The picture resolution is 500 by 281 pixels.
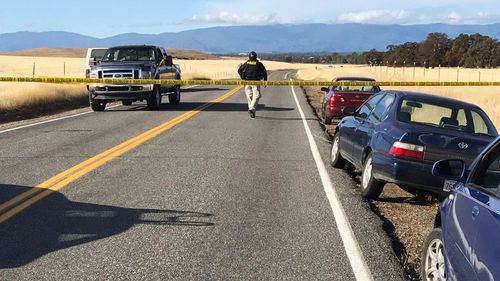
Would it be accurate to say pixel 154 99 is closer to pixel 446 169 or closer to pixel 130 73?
pixel 130 73

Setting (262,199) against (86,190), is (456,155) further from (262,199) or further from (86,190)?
(86,190)

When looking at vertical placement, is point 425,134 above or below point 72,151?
above

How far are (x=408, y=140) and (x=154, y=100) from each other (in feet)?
45.3

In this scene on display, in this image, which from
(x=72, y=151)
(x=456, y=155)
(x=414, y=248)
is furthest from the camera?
(x=72, y=151)

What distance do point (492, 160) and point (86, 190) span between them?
17.3 feet

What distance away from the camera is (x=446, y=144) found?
21.2 feet

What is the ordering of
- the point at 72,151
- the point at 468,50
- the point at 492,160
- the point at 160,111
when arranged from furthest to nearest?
the point at 468,50 < the point at 160,111 < the point at 72,151 < the point at 492,160

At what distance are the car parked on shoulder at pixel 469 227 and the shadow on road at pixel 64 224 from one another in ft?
8.60

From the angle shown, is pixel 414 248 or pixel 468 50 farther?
pixel 468 50

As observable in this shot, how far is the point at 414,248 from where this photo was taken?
18.1 feet

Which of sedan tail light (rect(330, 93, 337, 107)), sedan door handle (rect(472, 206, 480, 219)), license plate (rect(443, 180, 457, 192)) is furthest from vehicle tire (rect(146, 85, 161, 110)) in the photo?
sedan door handle (rect(472, 206, 480, 219))

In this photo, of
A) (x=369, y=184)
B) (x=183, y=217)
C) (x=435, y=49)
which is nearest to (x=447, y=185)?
(x=369, y=184)

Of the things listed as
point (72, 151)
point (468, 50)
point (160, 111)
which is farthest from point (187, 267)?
point (468, 50)

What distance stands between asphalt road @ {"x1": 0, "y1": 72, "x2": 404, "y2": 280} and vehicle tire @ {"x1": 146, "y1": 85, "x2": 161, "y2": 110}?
7.44m
